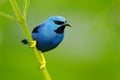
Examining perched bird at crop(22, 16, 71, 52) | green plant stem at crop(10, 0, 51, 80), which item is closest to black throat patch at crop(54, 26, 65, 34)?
perched bird at crop(22, 16, 71, 52)

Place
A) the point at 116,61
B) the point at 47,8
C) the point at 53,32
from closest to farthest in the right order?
the point at 53,32 < the point at 116,61 < the point at 47,8

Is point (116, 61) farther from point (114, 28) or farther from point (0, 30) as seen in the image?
point (0, 30)

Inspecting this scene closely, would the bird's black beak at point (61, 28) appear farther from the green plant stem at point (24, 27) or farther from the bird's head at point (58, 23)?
the green plant stem at point (24, 27)

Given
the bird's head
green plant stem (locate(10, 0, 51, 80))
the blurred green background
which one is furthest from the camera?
the blurred green background

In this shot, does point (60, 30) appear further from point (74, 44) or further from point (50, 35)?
point (74, 44)

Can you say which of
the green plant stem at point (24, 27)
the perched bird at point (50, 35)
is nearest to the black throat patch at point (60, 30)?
the perched bird at point (50, 35)

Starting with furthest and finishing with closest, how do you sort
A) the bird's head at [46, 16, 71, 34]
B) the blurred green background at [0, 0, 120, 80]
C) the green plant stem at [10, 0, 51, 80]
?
1. the blurred green background at [0, 0, 120, 80]
2. the bird's head at [46, 16, 71, 34]
3. the green plant stem at [10, 0, 51, 80]

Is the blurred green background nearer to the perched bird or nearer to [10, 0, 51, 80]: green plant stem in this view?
the perched bird

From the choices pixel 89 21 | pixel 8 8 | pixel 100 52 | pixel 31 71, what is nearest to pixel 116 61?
pixel 100 52
